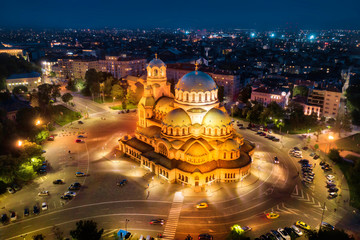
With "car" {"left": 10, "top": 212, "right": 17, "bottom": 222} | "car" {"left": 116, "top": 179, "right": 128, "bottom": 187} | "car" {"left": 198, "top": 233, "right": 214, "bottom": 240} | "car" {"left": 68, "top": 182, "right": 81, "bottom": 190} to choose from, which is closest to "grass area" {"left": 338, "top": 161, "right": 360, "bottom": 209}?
"car" {"left": 198, "top": 233, "right": 214, "bottom": 240}

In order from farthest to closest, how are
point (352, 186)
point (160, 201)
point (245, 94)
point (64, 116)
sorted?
point (245, 94)
point (64, 116)
point (352, 186)
point (160, 201)

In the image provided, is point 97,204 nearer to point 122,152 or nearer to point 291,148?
point 122,152

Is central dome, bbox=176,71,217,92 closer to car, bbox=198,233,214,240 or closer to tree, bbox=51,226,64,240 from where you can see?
car, bbox=198,233,214,240

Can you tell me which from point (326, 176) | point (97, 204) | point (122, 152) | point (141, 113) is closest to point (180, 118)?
point (141, 113)

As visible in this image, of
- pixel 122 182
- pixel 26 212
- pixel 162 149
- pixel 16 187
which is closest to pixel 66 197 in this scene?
pixel 26 212

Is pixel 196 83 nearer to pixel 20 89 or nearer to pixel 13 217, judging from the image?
pixel 13 217

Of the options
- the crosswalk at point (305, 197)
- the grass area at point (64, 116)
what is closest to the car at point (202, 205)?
the crosswalk at point (305, 197)
